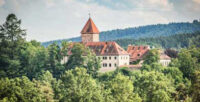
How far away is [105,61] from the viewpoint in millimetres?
101062

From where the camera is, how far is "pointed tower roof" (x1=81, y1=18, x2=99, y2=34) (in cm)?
10897

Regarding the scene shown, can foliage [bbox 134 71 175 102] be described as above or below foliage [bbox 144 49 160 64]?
below

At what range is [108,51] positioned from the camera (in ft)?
333

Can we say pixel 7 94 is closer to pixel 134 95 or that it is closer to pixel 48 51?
pixel 134 95

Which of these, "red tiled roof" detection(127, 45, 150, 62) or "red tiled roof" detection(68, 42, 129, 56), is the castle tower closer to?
"red tiled roof" detection(68, 42, 129, 56)

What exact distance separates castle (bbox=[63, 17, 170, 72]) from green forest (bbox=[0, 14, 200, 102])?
337cm

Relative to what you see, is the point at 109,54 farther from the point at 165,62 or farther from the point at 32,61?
the point at 165,62

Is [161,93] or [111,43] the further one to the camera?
[111,43]

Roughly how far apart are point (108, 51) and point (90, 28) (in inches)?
405

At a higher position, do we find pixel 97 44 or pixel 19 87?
pixel 97 44

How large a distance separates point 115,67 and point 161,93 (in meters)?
34.7

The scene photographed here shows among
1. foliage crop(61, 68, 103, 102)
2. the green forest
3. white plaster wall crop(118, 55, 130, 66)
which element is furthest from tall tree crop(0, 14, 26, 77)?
foliage crop(61, 68, 103, 102)

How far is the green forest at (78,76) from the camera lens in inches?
2574

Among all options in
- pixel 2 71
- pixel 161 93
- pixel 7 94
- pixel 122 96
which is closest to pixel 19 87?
pixel 7 94
